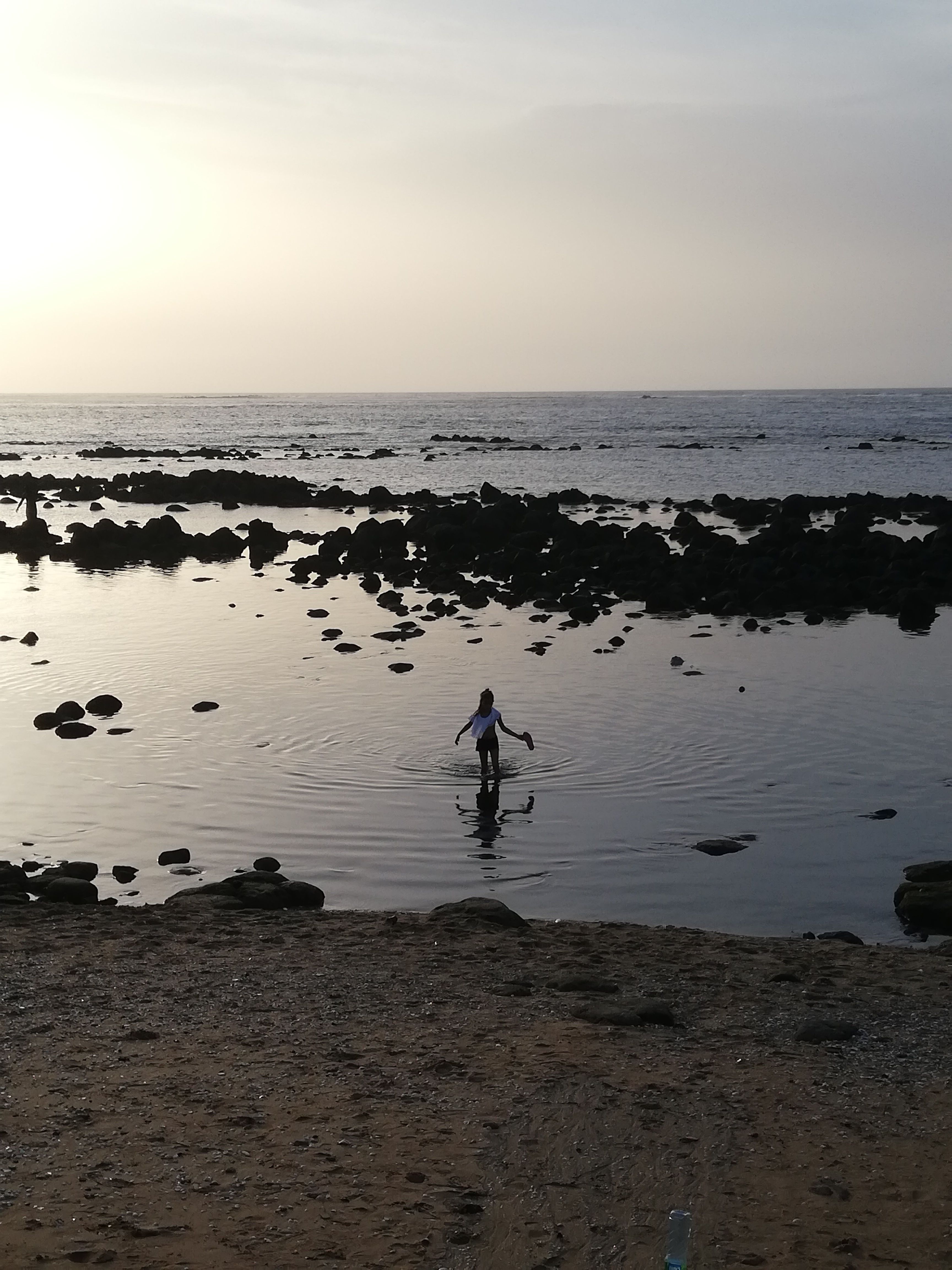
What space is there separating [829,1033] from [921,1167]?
2133 millimetres

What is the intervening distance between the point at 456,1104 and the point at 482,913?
4.44 meters

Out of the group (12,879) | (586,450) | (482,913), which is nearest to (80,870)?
(12,879)

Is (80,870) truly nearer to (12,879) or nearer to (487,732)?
(12,879)

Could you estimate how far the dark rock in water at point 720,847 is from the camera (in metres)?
16.1

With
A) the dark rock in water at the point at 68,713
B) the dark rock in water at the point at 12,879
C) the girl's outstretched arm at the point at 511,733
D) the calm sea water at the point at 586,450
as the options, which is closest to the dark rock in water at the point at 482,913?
the dark rock in water at the point at 12,879

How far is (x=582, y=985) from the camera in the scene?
37.1 ft

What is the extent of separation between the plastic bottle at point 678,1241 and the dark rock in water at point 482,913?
771 centimetres

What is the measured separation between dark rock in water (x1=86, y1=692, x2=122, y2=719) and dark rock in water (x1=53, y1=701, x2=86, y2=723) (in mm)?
337

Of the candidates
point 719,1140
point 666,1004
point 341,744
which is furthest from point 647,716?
point 719,1140

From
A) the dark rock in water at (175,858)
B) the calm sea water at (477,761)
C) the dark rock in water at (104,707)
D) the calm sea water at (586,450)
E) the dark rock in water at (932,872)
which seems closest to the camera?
the dark rock in water at (932,872)

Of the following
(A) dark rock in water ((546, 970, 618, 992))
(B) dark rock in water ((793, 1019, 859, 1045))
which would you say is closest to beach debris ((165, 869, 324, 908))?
(A) dark rock in water ((546, 970, 618, 992))

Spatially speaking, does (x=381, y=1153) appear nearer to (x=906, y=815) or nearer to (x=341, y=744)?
(x=906, y=815)

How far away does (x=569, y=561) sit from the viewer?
41.4 metres

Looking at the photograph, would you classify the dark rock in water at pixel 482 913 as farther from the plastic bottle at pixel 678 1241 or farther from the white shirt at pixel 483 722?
the plastic bottle at pixel 678 1241
